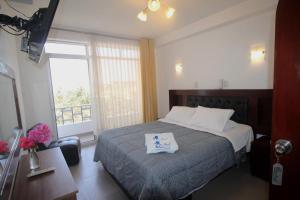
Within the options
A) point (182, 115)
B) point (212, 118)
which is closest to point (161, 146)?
point (212, 118)

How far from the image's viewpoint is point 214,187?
215cm

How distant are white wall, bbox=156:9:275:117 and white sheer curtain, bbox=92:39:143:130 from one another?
0.89 metres

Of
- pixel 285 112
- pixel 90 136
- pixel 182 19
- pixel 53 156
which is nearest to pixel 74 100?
pixel 90 136

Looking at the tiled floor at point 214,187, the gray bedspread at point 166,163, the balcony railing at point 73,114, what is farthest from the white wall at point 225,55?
the balcony railing at point 73,114

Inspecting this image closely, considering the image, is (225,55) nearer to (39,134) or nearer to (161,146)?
(161,146)

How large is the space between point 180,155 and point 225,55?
225cm

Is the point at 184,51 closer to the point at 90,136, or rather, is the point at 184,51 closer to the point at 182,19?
the point at 182,19

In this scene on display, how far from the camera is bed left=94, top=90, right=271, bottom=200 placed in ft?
5.22

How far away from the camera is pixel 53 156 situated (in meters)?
1.78

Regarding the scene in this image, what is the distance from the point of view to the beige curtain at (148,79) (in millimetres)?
4449

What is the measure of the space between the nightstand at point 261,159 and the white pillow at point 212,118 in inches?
20.1

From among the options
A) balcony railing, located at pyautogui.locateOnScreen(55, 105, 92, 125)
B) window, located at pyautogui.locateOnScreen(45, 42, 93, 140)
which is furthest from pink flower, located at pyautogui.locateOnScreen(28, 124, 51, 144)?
balcony railing, located at pyautogui.locateOnScreen(55, 105, 92, 125)

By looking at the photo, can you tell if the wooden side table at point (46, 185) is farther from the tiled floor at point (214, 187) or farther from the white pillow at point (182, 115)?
the white pillow at point (182, 115)

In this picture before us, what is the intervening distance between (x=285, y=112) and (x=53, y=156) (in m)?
2.11
